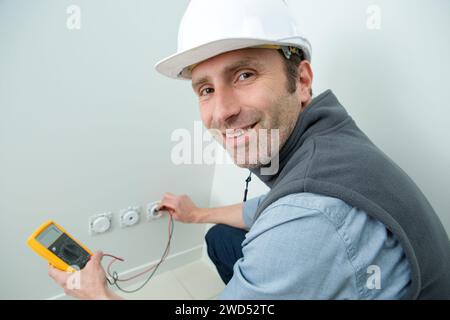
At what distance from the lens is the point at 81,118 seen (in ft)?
2.57

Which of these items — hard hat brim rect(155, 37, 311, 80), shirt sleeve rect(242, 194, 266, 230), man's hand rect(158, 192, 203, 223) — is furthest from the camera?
man's hand rect(158, 192, 203, 223)

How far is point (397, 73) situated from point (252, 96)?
0.39 metres

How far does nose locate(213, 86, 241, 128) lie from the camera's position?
532mm

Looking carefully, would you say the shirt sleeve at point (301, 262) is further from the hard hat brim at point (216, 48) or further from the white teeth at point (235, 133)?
the hard hat brim at point (216, 48)

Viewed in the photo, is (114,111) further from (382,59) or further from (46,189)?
(382,59)

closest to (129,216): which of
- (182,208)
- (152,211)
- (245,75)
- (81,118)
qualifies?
(152,211)

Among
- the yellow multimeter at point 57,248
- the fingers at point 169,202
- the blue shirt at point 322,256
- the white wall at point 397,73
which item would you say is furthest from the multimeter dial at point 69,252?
the white wall at point 397,73

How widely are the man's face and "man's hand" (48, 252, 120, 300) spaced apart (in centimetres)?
48

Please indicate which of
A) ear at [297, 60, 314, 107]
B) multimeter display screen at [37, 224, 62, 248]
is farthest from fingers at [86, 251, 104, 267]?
ear at [297, 60, 314, 107]

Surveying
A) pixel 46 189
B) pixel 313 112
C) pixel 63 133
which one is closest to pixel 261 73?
pixel 313 112

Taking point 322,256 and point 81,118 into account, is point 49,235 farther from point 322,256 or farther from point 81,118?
point 322,256

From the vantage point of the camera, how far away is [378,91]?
2.11 ft

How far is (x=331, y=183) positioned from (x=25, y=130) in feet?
2.77

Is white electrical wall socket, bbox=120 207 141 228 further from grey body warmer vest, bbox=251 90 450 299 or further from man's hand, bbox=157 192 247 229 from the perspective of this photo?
grey body warmer vest, bbox=251 90 450 299
